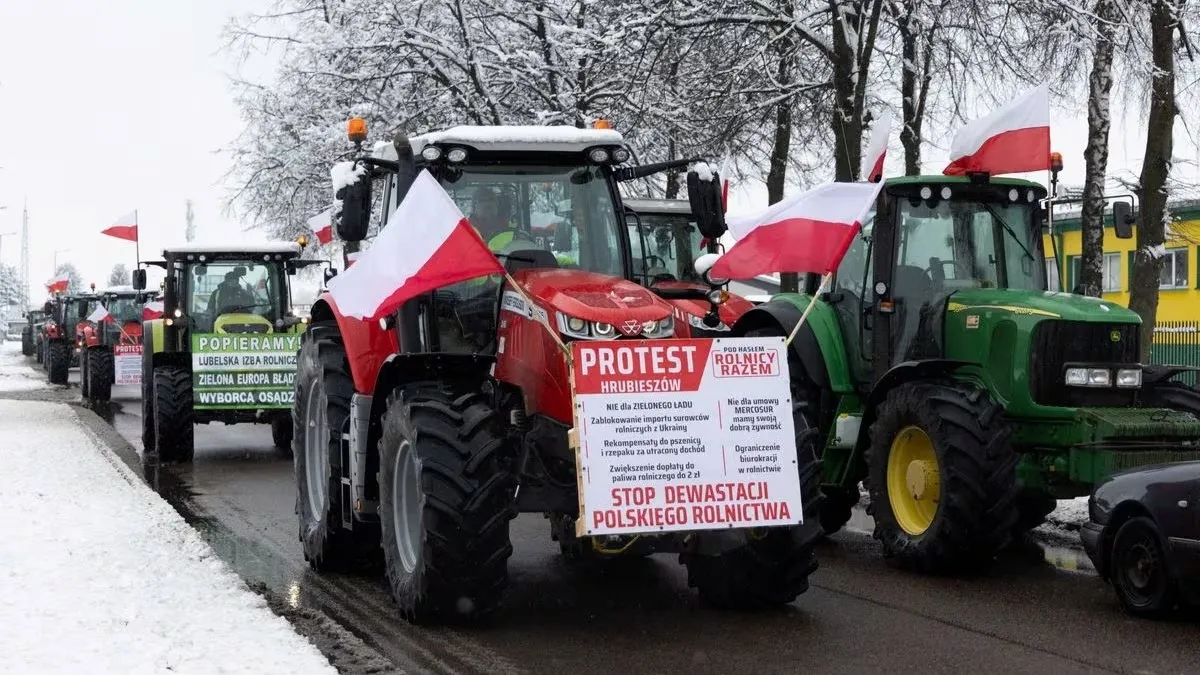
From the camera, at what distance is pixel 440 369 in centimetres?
803

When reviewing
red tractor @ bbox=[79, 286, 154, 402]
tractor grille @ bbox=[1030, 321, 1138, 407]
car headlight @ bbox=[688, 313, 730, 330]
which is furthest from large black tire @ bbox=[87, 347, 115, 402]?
tractor grille @ bbox=[1030, 321, 1138, 407]

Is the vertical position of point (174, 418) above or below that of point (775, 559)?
above

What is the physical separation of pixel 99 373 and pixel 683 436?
22859mm

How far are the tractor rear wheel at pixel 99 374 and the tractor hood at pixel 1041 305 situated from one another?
21.3m

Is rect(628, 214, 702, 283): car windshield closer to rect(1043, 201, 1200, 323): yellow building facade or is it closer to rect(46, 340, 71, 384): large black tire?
rect(1043, 201, 1200, 323): yellow building facade

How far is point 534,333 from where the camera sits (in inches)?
306

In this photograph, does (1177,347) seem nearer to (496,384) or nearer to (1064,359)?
(1064,359)

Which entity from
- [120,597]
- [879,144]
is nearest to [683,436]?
[120,597]

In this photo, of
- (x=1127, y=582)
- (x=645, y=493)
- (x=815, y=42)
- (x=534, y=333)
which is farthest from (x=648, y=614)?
(x=815, y=42)

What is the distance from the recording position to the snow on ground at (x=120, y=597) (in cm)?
680

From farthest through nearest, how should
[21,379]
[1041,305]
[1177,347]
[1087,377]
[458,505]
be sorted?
[21,379] < [1177,347] < [1041,305] < [1087,377] < [458,505]

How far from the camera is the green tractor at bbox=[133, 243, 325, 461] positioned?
56.1 ft

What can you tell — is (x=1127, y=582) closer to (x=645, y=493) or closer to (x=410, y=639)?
(x=645, y=493)

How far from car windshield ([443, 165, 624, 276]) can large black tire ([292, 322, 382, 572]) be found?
1.78 meters
